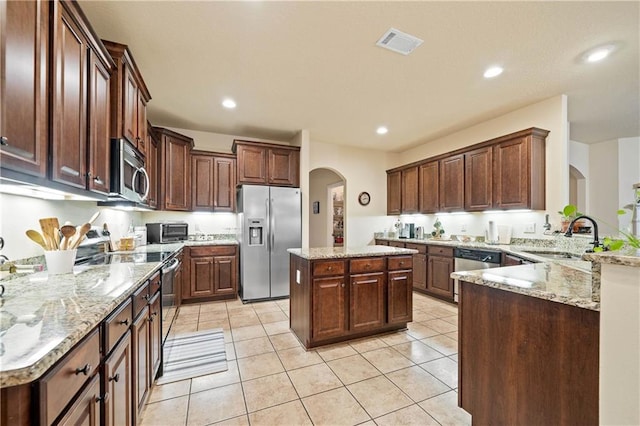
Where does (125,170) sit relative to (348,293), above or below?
above

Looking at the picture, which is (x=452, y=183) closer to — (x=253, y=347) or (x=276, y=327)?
(x=276, y=327)

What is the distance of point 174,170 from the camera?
4113mm

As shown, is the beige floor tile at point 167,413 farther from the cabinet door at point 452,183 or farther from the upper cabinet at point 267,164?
the cabinet door at point 452,183

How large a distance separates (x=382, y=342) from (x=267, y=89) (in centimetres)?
309

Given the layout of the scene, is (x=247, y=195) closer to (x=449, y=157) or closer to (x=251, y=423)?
(x=251, y=423)

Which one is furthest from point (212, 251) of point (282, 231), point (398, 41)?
point (398, 41)

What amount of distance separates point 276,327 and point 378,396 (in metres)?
1.54

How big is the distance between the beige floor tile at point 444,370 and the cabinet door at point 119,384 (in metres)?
2.08

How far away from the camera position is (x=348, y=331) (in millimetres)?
2688

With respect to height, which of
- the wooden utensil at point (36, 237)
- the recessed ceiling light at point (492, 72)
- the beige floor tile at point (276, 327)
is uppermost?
the recessed ceiling light at point (492, 72)

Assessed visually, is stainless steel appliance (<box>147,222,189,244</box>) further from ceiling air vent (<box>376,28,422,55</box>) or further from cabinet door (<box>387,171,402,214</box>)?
cabinet door (<box>387,171,402,214</box>)

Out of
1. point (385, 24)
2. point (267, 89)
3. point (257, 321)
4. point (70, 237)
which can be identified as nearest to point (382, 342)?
point (257, 321)

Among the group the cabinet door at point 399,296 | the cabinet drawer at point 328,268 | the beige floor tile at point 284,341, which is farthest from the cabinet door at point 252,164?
the cabinet door at point 399,296

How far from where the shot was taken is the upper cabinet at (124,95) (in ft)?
6.66
